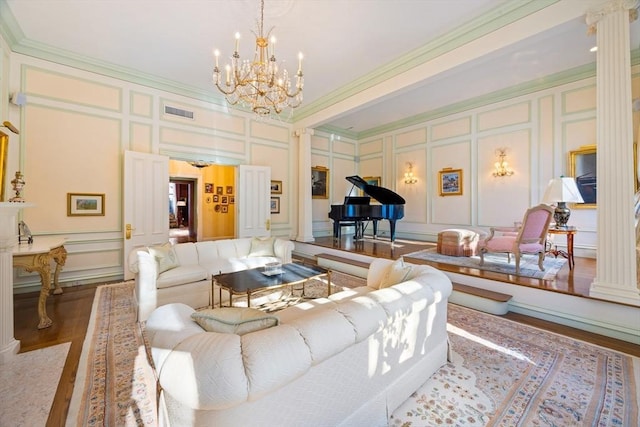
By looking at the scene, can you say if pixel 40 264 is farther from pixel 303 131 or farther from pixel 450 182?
pixel 450 182

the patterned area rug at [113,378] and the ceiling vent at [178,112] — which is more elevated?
the ceiling vent at [178,112]

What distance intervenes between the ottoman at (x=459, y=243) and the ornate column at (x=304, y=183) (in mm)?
3206

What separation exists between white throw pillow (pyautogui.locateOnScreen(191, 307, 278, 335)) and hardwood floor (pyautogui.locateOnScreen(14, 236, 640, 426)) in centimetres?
131

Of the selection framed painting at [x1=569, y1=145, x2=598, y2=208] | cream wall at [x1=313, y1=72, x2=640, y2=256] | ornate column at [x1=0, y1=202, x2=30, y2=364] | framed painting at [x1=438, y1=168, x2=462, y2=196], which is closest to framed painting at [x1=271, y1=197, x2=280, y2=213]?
cream wall at [x1=313, y1=72, x2=640, y2=256]

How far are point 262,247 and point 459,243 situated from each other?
3808 millimetres

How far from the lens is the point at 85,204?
174 inches

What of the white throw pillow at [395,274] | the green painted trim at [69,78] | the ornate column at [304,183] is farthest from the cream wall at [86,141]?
the white throw pillow at [395,274]

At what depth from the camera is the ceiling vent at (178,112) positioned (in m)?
5.24

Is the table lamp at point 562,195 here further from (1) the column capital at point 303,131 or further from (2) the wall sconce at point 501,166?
(1) the column capital at point 303,131

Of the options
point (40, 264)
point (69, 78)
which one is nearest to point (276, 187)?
point (69, 78)

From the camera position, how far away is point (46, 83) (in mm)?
4109

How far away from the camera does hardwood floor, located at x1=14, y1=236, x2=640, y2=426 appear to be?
79.7 inches

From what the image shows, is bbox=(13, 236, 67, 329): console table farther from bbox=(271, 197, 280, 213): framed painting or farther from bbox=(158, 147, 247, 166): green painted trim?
bbox=(271, 197, 280, 213): framed painting

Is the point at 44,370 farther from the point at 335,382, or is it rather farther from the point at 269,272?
the point at 335,382
